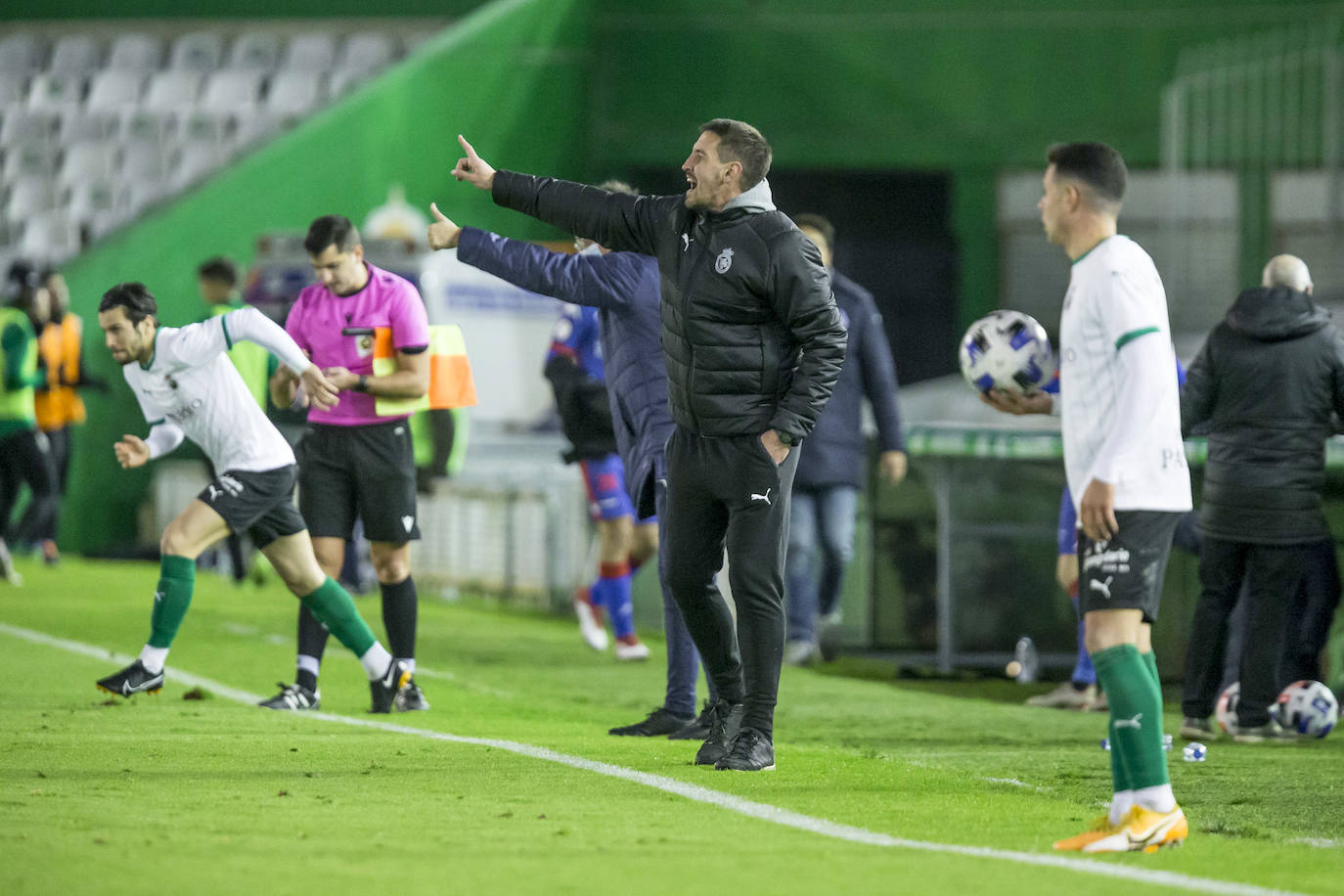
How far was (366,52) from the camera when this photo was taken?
2425 cm

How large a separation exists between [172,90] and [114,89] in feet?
2.21

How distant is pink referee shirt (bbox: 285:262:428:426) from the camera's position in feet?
26.1

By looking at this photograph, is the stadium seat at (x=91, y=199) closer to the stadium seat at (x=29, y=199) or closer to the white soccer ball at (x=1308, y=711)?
the stadium seat at (x=29, y=199)

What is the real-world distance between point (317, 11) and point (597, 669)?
52.9 feet

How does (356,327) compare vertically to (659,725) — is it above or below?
above

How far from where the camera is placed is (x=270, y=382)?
8.01m

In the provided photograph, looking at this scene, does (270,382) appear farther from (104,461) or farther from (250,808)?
(104,461)

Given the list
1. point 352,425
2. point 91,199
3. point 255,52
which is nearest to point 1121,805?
point 352,425

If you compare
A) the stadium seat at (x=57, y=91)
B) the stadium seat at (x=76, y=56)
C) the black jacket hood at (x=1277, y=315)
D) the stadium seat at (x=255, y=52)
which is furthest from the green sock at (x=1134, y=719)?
the stadium seat at (x=76, y=56)

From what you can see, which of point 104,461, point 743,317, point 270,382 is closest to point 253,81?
point 104,461

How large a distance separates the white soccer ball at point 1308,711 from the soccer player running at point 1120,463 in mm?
3269

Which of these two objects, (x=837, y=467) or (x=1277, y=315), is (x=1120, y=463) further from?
(x=837, y=467)

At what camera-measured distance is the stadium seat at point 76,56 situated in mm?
24031

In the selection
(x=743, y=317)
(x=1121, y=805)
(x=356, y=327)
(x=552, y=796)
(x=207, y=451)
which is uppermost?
(x=356, y=327)
